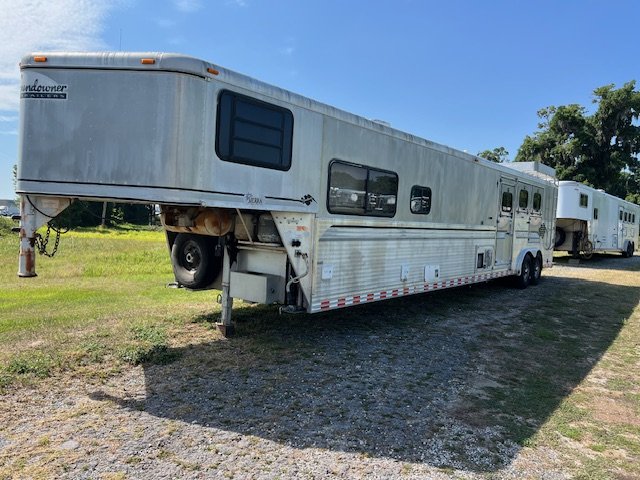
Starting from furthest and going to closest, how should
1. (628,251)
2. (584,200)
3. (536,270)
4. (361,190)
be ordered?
(628,251) < (584,200) < (536,270) < (361,190)

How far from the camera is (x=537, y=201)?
12.2 m

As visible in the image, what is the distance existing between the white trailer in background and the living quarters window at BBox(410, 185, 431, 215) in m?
12.9

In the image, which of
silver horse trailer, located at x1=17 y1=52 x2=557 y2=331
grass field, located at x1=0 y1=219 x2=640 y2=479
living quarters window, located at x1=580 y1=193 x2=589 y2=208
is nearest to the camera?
grass field, located at x1=0 y1=219 x2=640 y2=479

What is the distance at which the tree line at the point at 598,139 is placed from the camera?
1161 inches

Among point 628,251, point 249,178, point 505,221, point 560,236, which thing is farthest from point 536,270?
point 628,251

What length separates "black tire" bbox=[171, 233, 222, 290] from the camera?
21.5 ft

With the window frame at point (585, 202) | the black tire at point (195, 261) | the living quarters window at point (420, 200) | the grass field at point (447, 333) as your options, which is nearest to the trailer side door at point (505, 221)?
the grass field at point (447, 333)

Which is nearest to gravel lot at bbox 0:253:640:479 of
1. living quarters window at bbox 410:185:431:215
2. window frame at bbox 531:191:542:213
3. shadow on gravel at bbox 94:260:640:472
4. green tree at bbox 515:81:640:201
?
shadow on gravel at bbox 94:260:640:472

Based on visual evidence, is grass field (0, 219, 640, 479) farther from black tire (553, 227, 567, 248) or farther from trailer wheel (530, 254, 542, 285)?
black tire (553, 227, 567, 248)

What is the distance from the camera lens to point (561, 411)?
4.69m

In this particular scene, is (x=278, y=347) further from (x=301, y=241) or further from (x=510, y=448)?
(x=510, y=448)

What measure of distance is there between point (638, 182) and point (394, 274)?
5359 centimetres

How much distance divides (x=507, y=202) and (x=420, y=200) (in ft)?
12.5

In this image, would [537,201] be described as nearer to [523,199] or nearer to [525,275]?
[523,199]
